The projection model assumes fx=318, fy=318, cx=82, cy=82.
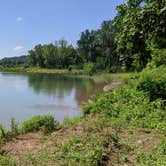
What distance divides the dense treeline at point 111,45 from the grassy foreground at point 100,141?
1825mm

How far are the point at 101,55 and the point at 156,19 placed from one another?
77.7 meters

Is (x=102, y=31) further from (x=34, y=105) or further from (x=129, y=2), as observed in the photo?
(x=129, y=2)

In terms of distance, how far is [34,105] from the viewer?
20.1 m

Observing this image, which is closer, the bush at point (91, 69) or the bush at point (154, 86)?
the bush at point (154, 86)

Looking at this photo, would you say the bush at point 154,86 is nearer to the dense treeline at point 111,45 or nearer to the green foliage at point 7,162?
the dense treeline at point 111,45

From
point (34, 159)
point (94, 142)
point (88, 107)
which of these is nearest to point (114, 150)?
point (94, 142)

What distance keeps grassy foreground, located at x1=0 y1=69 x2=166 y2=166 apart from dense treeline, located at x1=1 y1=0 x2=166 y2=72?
182 centimetres

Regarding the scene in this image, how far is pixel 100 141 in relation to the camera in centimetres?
622

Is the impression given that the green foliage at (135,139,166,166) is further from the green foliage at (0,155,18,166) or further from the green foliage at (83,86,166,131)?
the green foliage at (0,155,18,166)

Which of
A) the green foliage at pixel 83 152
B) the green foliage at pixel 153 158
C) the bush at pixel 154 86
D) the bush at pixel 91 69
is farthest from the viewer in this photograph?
the bush at pixel 91 69

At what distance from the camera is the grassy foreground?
5387 millimetres

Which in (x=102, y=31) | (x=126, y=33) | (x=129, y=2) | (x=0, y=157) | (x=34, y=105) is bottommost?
(x=34, y=105)

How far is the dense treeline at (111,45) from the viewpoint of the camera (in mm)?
5836

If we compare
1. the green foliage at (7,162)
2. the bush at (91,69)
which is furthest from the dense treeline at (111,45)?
the green foliage at (7,162)
